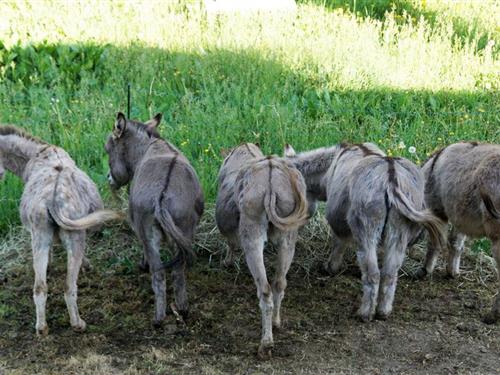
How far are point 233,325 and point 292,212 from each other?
1.03m

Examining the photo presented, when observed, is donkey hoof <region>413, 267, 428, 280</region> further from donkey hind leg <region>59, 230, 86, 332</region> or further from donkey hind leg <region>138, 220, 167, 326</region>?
donkey hind leg <region>59, 230, 86, 332</region>

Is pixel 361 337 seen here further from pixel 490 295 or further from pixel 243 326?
pixel 490 295

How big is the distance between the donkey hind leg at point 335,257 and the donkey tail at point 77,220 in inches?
77.8

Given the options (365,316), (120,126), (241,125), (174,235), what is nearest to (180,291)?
(174,235)

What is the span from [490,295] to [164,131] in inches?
148

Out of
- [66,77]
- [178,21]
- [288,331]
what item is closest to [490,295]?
[288,331]

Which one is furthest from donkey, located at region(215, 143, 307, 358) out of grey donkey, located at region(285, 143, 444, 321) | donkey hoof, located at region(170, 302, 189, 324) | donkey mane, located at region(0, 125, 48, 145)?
donkey mane, located at region(0, 125, 48, 145)

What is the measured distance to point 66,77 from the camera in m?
9.19

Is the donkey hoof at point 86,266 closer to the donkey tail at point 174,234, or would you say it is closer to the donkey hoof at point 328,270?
the donkey tail at point 174,234

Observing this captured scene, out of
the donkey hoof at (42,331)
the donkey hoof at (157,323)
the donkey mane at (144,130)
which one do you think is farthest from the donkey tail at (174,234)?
the donkey mane at (144,130)

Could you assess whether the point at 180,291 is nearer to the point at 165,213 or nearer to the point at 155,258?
the point at 155,258

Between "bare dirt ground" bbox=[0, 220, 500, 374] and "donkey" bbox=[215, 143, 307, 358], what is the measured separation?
327 mm

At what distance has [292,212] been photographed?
5.14 meters

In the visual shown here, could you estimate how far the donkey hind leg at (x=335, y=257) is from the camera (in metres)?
6.18
